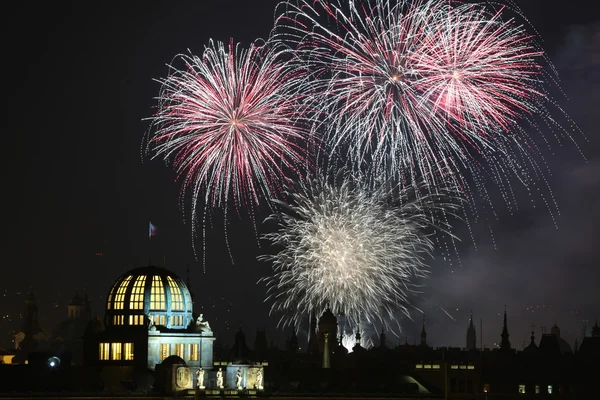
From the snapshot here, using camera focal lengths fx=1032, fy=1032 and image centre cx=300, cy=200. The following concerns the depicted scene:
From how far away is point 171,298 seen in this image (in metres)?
144

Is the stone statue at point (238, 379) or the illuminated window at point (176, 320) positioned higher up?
the illuminated window at point (176, 320)

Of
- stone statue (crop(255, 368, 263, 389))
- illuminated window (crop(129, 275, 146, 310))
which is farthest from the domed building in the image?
stone statue (crop(255, 368, 263, 389))

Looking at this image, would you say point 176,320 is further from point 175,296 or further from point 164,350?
point 164,350

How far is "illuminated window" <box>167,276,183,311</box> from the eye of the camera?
144875mm

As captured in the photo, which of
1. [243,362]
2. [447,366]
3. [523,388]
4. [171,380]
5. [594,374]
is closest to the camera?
[171,380]

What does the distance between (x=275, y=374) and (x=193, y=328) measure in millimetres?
22622

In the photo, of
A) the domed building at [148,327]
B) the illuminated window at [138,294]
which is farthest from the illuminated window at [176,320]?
the illuminated window at [138,294]

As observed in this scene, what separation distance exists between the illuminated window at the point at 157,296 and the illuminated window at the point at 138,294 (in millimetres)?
1380

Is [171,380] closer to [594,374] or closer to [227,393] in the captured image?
[227,393]

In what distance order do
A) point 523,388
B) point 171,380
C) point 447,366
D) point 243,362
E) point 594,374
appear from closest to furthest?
point 171,380, point 243,362, point 447,366, point 523,388, point 594,374

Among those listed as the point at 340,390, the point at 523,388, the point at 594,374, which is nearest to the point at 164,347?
the point at 340,390

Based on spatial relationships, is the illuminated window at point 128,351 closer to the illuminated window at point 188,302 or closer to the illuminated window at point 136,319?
the illuminated window at point 136,319

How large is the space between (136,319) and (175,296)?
6.39 metres

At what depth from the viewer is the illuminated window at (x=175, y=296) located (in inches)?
5704
